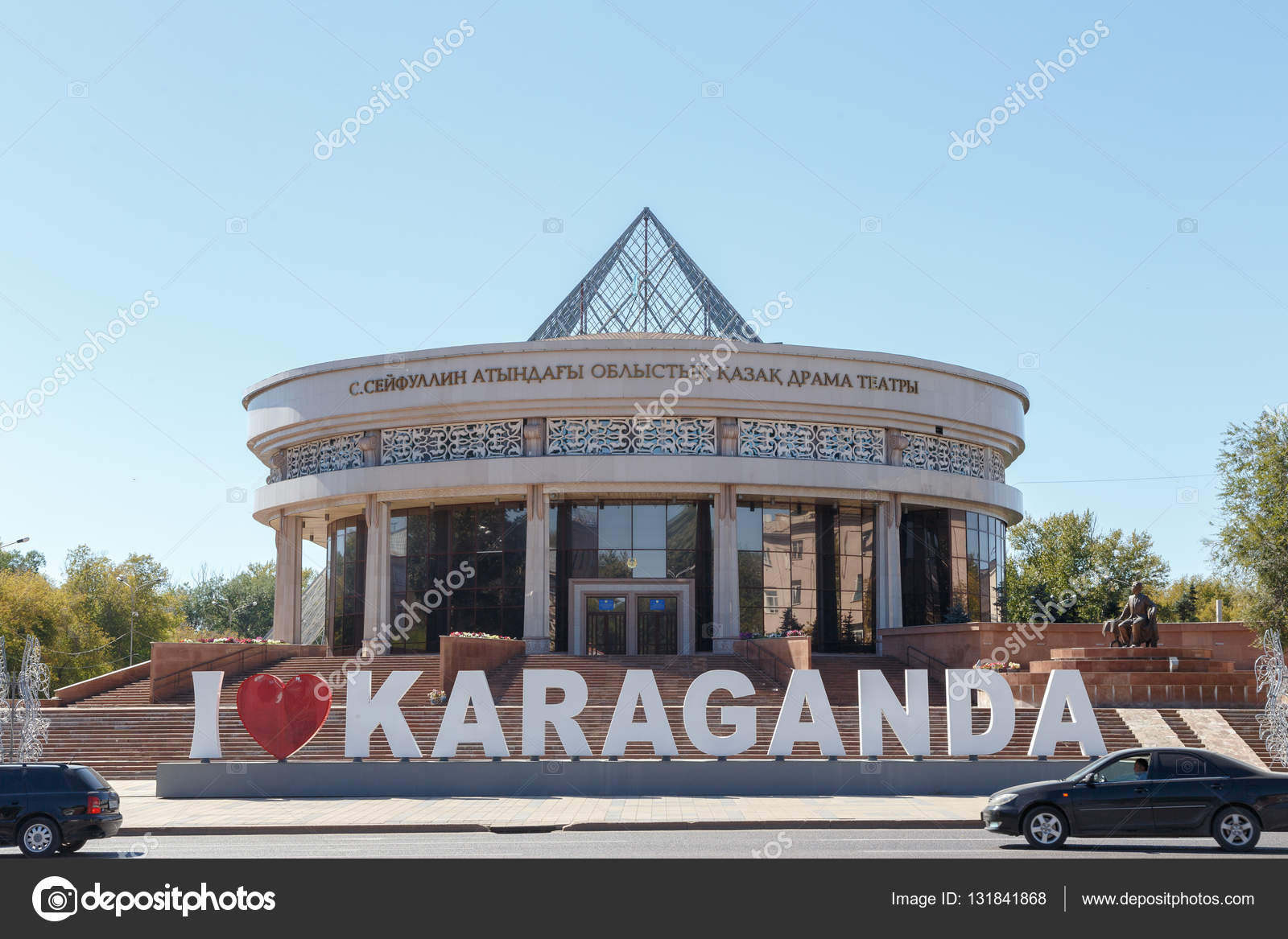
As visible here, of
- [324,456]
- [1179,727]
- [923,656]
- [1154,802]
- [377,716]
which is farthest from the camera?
[324,456]

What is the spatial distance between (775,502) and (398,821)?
27.2 metres

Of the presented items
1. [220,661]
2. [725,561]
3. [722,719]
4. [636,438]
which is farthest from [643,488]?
[722,719]

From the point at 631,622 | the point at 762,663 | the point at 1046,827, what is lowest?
the point at 1046,827

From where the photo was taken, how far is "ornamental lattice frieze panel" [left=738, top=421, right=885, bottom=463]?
43844 millimetres

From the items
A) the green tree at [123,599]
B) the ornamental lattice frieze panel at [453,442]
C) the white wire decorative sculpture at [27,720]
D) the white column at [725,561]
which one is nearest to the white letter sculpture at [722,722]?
the white wire decorative sculpture at [27,720]

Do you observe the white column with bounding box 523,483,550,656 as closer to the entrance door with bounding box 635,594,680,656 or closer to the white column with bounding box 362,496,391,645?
the entrance door with bounding box 635,594,680,656

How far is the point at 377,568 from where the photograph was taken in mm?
45156

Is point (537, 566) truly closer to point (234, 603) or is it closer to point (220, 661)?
point (220, 661)

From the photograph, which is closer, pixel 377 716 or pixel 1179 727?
pixel 377 716

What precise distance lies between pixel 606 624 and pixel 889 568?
1000 centimetres

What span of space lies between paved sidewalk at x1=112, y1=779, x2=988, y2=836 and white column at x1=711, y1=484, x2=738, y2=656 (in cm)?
1957
